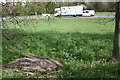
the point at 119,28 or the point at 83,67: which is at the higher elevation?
the point at 119,28

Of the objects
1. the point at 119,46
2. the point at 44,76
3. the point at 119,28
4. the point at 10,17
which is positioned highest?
the point at 10,17

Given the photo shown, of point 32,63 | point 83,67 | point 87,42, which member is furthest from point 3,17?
point 87,42

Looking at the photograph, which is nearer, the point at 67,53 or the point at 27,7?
the point at 27,7

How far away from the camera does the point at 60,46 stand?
9.49 metres

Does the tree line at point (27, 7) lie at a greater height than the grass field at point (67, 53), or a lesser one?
greater

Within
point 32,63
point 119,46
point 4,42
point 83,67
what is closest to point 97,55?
point 119,46

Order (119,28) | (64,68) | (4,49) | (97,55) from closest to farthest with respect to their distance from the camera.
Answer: (64,68) < (119,28) < (97,55) < (4,49)

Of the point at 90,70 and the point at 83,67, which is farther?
the point at 83,67

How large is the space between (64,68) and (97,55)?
237 cm

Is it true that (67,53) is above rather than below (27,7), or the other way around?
below

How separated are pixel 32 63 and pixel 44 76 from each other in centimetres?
91

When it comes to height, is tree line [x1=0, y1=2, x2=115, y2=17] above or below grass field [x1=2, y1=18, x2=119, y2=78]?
above

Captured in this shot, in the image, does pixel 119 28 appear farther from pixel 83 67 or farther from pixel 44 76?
pixel 44 76

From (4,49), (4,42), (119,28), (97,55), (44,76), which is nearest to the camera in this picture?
(44,76)
